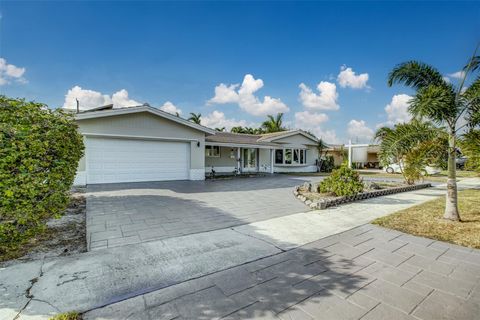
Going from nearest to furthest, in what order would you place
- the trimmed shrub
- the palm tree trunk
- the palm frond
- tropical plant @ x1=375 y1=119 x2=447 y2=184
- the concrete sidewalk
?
the concrete sidewalk → the palm tree trunk → the palm frond → tropical plant @ x1=375 y1=119 x2=447 y2=184 → the trimmed shrub

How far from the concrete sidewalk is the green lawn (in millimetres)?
1617

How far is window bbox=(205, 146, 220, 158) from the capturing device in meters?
18.9

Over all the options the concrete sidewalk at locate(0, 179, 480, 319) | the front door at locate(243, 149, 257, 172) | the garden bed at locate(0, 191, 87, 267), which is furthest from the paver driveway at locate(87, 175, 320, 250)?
the front door at locate(243, 149, 257, 172)

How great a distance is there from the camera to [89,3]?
30.5ft

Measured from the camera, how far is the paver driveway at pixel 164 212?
486 centimetres

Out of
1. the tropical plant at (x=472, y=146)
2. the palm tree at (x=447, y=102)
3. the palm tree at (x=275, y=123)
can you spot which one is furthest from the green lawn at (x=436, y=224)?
the palm tree at (x=275, y=123)

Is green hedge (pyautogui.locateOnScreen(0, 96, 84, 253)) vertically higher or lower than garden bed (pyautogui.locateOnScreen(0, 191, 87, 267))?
higher

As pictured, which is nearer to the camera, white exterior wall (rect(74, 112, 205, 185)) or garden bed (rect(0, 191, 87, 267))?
garden bed (rect(0, 191, 87, 267))

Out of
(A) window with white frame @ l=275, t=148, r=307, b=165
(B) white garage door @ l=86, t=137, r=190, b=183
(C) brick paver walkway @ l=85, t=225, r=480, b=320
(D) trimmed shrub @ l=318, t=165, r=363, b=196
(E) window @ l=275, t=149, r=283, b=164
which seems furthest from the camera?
(A) window with white frame @ l=275, t=148, r=307, b=165

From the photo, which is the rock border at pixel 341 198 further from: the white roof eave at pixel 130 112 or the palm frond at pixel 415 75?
the white roof eave at pixel 130 112

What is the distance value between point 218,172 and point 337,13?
534 inches

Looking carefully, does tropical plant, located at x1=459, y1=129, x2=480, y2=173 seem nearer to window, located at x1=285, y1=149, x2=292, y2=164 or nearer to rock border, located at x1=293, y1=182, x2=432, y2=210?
rock border, located at x1=293, y1=182, x2=432, y2=210

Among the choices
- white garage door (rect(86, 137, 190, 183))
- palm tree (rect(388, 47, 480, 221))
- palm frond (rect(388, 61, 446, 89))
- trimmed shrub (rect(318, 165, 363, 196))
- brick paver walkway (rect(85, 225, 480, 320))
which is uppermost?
palm frond (rect(388, 61, 446, 89))

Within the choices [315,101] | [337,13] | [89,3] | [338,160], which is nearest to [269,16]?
[337,13]
